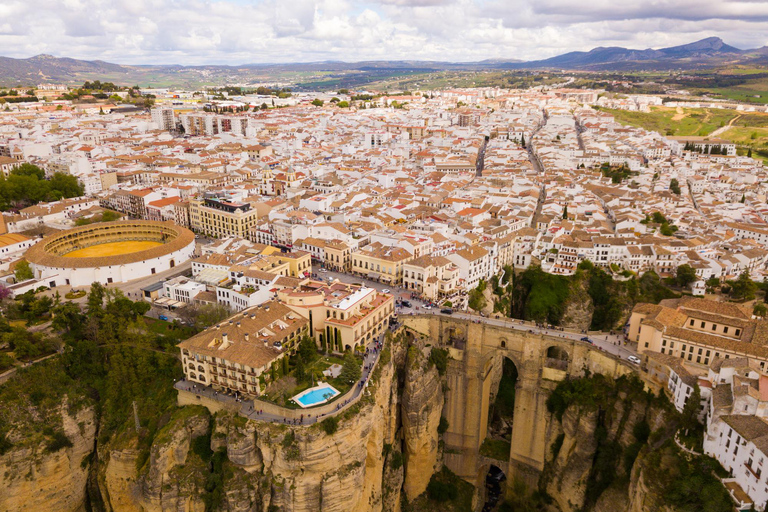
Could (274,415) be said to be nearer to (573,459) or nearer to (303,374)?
(303,374)

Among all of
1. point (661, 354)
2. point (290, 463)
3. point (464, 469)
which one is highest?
point (661, 354)

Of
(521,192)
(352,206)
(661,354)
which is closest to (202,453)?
(661,354)

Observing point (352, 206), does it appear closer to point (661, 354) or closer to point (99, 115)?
point (661, 354)

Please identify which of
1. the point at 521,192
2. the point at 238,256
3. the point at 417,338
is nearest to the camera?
the point at 417,338

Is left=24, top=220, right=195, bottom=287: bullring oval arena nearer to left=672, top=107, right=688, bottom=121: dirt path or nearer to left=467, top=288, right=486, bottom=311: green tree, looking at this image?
left=467, top=288, right=486, bottom=311: green tree

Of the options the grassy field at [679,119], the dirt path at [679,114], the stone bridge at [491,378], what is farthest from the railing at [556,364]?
the dirt path at [679,114]
